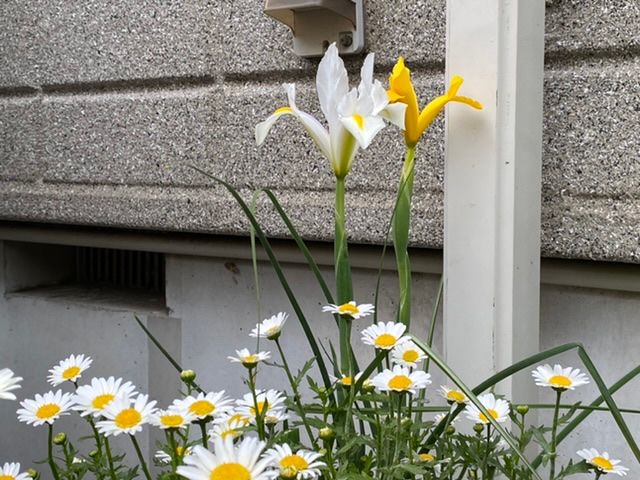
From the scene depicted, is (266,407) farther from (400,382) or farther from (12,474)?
(12,474)

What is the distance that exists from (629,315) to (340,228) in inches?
24.7

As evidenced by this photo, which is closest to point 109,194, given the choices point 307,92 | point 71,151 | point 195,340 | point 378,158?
point 71,151

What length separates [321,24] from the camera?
1.43 m

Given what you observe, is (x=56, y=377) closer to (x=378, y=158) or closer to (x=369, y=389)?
(x=369, y=389)

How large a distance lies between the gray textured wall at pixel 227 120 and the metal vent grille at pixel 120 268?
311 millimetres

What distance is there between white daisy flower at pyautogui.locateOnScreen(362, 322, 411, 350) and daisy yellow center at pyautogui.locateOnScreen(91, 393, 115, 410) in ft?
0.89

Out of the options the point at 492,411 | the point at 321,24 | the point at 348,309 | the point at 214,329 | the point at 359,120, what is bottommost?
the point at 214,329

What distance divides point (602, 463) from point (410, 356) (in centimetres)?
22

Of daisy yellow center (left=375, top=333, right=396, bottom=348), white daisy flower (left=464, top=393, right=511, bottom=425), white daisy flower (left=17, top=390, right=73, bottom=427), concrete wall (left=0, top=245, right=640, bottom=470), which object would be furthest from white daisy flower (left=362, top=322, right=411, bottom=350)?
concrete wall (left=0, top=245, right=640, bottom=470)

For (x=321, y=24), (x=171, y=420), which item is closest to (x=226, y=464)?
(x=171, y=420)

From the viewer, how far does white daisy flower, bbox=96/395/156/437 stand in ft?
2.15

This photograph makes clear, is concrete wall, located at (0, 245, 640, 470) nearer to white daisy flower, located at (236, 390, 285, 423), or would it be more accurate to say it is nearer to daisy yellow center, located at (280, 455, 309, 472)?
white daisy flower, located at (236, 390, 285, 423)

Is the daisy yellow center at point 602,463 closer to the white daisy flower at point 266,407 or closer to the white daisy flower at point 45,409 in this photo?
the white daisy flower at point 266,407

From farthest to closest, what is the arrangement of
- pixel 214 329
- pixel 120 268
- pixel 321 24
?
pixel 120 268 < pixel 214 329 < pixel 321 24
